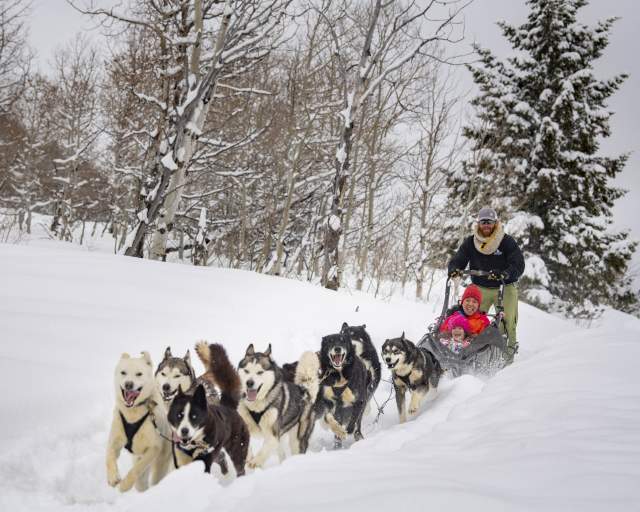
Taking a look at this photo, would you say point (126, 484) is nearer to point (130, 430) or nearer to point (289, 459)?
point (130, 430)

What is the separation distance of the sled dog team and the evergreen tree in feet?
41.6

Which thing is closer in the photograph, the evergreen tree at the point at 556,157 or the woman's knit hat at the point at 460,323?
the woman's knit hat at the point at 460,323

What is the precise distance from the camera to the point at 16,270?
4.88 m

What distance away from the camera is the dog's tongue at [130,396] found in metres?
2.58

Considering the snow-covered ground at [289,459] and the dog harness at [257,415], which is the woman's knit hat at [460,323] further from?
the dog harness at [257,415]

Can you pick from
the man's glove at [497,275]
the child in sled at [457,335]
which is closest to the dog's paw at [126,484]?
the child in sled at [457,335]

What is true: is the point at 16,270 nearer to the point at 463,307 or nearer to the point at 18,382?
the point at 18,382

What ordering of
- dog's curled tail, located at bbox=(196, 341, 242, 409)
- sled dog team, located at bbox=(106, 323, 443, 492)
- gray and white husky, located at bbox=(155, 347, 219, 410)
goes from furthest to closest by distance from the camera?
dog's curled tail, located at bbox=(196, 341, 242, 409) < gray and white husky, located at bbox=(155, 347, 219, 410) < sled dog team, located at bbox=(106, 323, 443, 492)

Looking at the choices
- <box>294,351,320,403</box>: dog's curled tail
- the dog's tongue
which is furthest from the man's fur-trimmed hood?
the dog's tongue

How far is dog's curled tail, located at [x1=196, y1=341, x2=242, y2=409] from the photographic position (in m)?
3.05

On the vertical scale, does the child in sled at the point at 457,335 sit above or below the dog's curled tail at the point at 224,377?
above

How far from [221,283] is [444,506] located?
5.58 metres

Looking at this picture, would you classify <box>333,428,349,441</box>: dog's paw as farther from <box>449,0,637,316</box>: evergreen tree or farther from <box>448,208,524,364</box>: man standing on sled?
<box>449,0,637,316</box>: evergreen tree

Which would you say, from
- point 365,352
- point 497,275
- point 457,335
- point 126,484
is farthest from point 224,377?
point 497,275
